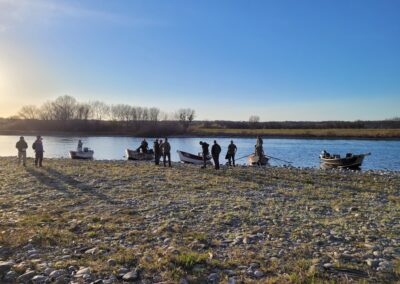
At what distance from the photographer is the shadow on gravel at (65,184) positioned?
48.0 ft

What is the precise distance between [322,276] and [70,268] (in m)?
4.13

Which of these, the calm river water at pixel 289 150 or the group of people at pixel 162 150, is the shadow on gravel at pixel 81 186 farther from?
the calm river water at pixel 289 150

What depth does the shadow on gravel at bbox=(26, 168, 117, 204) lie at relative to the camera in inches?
576

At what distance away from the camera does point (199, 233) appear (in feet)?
29.7

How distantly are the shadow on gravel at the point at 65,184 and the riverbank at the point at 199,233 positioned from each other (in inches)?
4.7

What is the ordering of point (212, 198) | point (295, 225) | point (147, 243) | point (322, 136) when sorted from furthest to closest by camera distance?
point (322, 136) < point (212, 198) < point (295, 225) < point (147, 243)

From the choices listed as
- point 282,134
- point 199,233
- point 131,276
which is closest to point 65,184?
point 199,233

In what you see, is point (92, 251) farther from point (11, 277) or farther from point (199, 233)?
point (199, 233)

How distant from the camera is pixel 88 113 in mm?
158250

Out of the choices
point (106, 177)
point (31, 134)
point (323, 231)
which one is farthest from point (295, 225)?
point (31, 134)

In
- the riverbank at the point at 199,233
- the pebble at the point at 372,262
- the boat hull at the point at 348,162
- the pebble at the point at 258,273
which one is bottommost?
the boat hull at the point at 348,162

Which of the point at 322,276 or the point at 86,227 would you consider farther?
the point at 86,227

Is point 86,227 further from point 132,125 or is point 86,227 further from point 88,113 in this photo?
point 88,113

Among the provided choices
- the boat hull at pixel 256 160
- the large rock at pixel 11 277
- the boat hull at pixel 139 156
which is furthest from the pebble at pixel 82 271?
the boat hull at pixel 139 156
